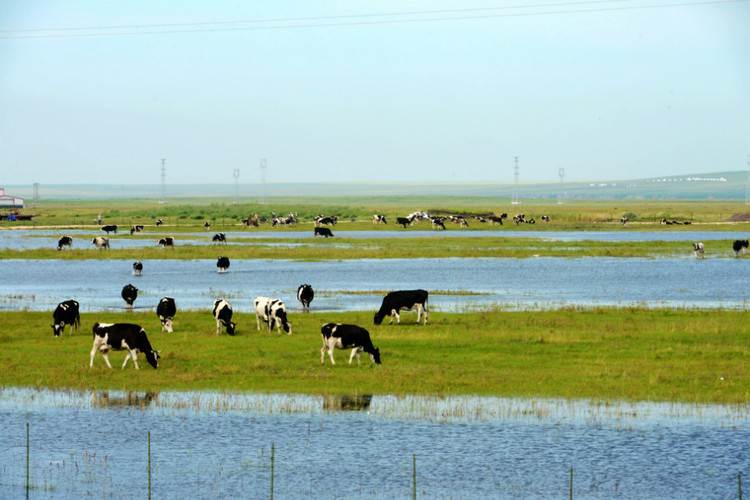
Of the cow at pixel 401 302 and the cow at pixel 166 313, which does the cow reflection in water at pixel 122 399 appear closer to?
the cow at pixel 166 313

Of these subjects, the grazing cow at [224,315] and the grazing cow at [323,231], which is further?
the grazing cow at [323,231]

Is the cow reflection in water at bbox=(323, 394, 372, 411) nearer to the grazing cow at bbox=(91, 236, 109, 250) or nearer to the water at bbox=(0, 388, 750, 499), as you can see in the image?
the water at bbox=(0, 388, 750, 499)

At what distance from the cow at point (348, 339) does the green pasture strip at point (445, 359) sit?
0.44 meters

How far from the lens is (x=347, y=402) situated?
24.6 metres

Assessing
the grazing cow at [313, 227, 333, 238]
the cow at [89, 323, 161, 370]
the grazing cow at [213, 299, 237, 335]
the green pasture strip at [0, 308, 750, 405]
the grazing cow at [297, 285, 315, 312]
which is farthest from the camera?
the grazing cow at [313, 227, 333, 238]

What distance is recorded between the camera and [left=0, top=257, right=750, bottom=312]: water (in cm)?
4703

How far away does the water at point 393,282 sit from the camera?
47031 millimetres

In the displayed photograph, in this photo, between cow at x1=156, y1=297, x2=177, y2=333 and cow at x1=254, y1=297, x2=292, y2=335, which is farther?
cow at x1=156, y1=297, x2=177, y2=333

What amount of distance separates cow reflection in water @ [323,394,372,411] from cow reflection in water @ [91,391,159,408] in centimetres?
457

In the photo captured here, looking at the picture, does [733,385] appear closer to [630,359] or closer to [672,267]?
[630,359]

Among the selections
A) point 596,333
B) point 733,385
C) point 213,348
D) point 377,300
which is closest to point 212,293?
point 377,300

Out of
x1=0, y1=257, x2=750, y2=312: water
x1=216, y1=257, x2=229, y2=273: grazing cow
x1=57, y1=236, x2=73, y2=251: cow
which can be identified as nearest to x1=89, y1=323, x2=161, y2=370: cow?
x1=0, y1=257, x2=750, y2=312: water

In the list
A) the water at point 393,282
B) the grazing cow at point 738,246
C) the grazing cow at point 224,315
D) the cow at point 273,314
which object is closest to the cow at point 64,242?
the water at point 393,282

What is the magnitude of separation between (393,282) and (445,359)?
27870mm
